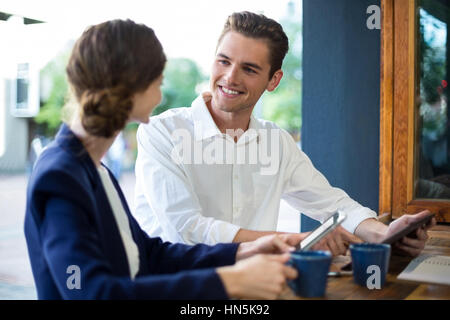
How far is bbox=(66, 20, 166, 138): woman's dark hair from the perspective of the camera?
1.08 metres

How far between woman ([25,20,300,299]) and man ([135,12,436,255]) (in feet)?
1.57

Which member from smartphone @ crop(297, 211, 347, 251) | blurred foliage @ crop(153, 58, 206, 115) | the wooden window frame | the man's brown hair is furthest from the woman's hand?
blurred foliage @ crop(153, 58, 206, 115)

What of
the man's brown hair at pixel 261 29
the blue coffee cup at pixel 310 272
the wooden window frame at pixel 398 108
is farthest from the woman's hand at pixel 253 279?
the wooden window frame at pixel 398 108


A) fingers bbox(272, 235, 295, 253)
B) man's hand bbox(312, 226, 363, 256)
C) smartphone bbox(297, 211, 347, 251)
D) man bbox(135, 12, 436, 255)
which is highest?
man bbox(135, 12, 436, 255)

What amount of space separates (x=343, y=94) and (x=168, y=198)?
61.0 inches

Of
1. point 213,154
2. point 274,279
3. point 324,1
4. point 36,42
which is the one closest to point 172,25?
point 36,42

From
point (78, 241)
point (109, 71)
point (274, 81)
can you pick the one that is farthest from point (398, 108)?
point (78, 241)

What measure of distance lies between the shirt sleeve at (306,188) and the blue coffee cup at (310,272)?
936mm

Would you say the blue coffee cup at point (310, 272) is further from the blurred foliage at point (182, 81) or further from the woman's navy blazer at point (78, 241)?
the blurred foliage at point (182, 81)

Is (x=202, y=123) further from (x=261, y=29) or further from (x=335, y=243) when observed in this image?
(x=335, y=243)

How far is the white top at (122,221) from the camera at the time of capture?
120cm

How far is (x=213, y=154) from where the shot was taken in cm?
198

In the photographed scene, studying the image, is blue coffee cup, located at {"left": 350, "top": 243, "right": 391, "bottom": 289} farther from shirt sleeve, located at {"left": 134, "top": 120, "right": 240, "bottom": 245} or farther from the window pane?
the window pane

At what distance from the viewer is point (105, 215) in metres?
1.10
